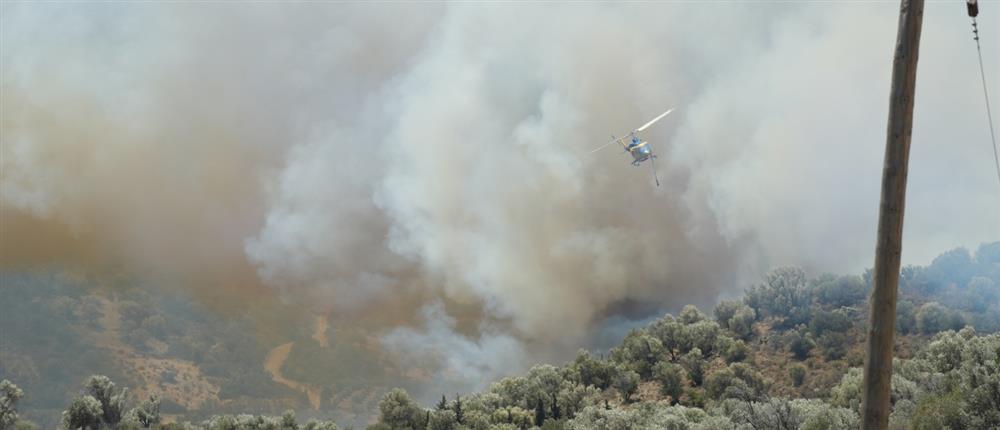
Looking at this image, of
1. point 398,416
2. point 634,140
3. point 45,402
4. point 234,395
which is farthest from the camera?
point 234,395

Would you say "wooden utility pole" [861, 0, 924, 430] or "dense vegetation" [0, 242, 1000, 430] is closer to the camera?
"wooden utility pole" [861, 0, 924, 430]

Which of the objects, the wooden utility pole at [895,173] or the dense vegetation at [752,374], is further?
the dense vegetation at [752,374]

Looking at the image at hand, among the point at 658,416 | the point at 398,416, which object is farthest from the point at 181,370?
the point at 658,416

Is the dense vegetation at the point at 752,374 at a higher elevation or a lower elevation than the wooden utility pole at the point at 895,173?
higher

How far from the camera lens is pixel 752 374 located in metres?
119

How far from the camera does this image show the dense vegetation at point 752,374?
285 ft

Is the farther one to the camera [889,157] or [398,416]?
[398,416]

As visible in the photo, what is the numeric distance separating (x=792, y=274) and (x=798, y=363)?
24598mm

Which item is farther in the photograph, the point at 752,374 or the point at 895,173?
the point at 752,374

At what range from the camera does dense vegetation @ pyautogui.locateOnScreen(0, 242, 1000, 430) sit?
285ft

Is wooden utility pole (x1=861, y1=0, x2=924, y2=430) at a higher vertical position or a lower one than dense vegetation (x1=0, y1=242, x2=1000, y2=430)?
lower

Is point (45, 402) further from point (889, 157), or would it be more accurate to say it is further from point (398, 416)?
point (889, 157)

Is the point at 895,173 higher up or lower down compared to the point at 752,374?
lower down

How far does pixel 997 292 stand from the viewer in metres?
125
